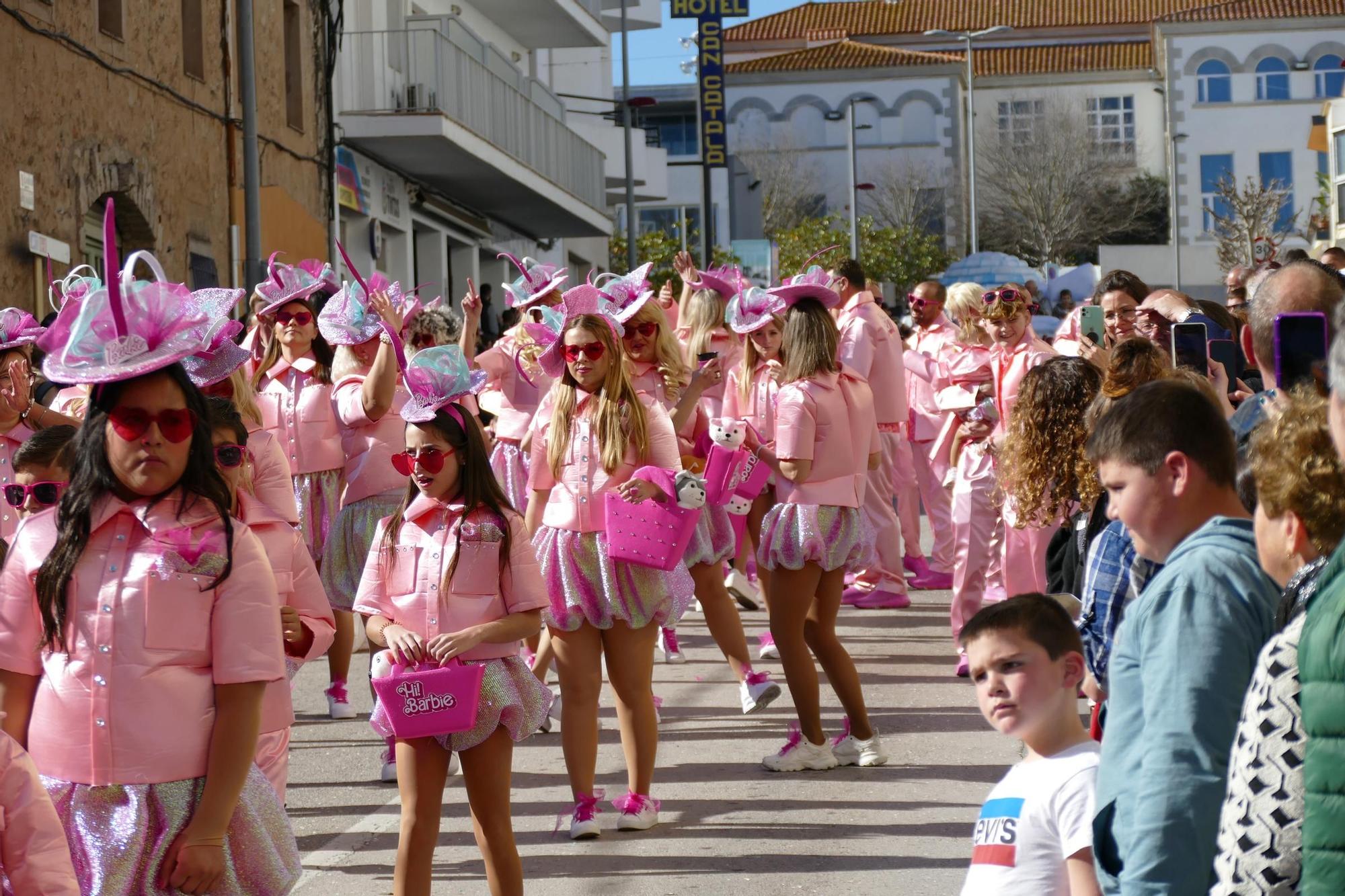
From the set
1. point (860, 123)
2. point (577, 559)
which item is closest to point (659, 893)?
point (577, 559)

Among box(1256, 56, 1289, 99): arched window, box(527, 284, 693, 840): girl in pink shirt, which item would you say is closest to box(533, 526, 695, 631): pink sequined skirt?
box(527, 284, 693, 840): girl in pink shirt

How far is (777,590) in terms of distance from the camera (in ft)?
25.9

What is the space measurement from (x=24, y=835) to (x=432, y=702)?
2.01m

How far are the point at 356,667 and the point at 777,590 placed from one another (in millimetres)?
3898

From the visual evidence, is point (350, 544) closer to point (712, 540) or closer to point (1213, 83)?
point (712, 540)

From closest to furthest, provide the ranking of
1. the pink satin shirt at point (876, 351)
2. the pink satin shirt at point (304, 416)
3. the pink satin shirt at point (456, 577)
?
the pink satin shirt at point (456, 577) < the pink satin shirt at point (304, 416) < the pink satin shirt at point (876, 351)

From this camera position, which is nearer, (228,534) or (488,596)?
(228,534)

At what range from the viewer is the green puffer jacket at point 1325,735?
2369 mm

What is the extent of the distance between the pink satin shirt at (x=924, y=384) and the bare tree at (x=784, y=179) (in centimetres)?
5021

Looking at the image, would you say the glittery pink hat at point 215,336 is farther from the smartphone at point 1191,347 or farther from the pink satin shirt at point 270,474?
the smartphone at point 1191,347

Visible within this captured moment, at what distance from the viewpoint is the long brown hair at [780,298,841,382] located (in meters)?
8.00

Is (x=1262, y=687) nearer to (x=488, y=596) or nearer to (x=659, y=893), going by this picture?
(x=488, y=596)

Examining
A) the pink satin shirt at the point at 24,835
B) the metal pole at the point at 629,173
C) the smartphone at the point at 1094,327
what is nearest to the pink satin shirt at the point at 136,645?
the pink satin shirt at the point at 24,835

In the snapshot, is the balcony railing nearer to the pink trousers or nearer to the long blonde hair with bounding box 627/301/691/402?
the pink trousers
